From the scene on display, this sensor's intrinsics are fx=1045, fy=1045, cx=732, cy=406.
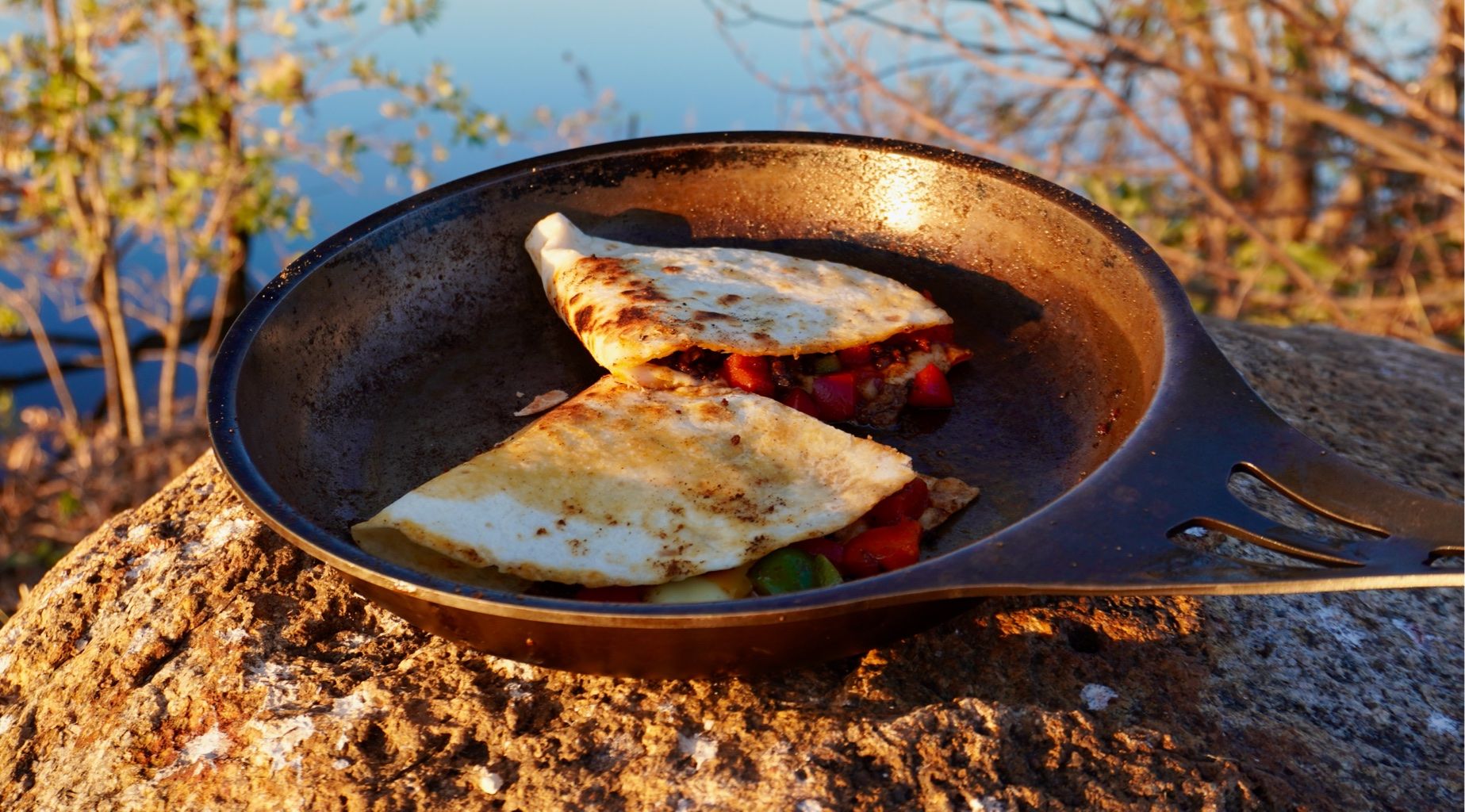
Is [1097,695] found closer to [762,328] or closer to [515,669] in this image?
[515,669]

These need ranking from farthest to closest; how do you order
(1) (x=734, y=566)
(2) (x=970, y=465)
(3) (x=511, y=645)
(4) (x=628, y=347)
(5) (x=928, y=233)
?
(5) (x=928, y=233), (4) (x=628, y=347), (2) (x=970, y=465), (1) (x=734, y=566), (3) (x=511, y=645)

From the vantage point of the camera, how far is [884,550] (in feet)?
6.86

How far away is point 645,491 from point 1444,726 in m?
1.66

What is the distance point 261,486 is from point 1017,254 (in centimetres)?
196

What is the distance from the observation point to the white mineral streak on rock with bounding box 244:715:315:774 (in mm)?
1777

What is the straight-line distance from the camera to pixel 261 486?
1782 mm

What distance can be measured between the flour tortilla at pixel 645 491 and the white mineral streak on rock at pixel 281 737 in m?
0.37

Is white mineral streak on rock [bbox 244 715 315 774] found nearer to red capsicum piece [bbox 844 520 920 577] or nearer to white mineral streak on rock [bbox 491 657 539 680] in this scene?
white mineral streak on rock [bbox 491 657 539 680]

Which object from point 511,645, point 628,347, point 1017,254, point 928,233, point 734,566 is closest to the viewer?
point 511,645

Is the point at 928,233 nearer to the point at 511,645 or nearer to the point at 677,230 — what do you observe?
the point at 677,230

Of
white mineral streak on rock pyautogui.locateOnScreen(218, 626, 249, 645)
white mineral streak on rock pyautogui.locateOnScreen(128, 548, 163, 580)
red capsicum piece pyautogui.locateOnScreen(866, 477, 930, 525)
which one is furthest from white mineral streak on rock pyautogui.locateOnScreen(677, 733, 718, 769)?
white mineral streak on rock pyautogui.locateOnScreen(128, 548, 163, 580)

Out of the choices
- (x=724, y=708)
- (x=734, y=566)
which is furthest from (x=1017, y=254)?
(x=724, y=708)

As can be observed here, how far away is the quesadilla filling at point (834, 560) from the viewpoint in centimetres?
203

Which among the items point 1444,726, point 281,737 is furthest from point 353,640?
point 1444,726
